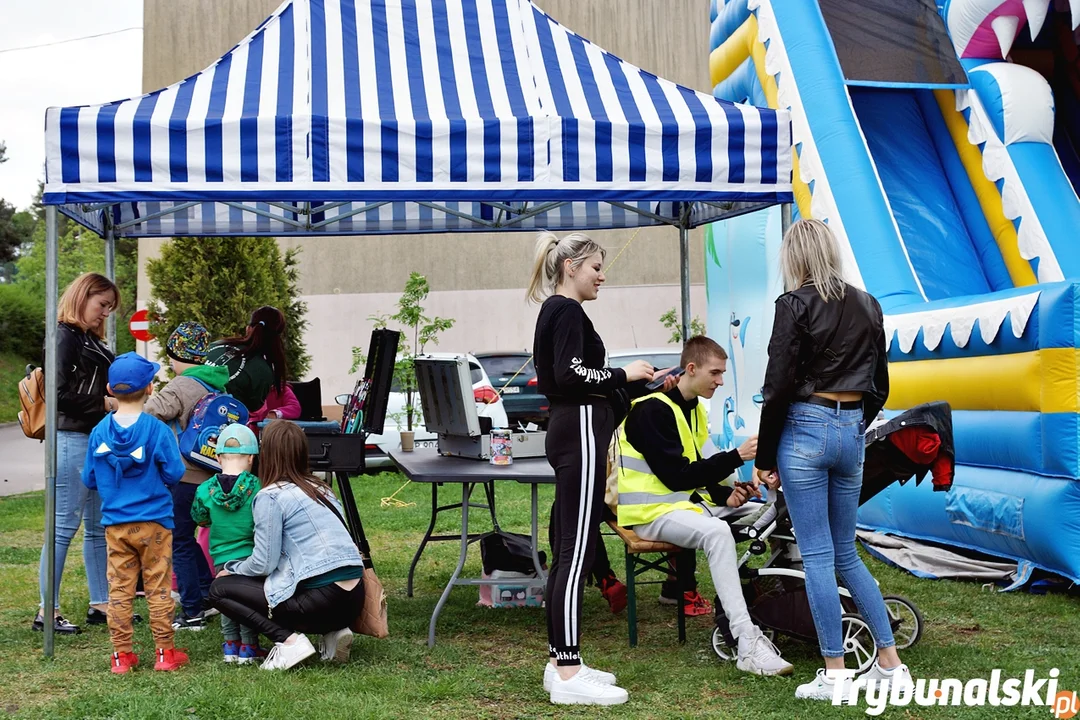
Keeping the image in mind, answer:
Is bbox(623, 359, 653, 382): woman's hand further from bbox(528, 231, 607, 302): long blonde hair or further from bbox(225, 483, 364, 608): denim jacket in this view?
bbox(225, 483, 364, 608): denim jacket

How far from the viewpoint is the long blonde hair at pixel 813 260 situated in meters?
3.91

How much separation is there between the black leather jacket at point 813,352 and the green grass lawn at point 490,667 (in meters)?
1.06

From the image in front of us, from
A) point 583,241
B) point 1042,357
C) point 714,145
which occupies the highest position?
point 714,145

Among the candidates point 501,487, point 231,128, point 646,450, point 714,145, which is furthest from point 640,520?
point 501,487

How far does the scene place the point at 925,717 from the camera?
3.78 metres

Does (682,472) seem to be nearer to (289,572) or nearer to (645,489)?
(645,489)

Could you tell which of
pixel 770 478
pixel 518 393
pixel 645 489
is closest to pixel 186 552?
pixel 645 489

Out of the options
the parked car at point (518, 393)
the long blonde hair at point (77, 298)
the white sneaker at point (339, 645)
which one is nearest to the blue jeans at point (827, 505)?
the white sneaker at point (339, 645)

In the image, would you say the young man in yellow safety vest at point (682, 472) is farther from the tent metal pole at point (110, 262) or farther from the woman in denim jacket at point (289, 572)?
the tent metal pole at point (110, 262)

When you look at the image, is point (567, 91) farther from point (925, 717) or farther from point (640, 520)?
point (925, 717)

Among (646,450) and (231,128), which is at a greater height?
(231,128)

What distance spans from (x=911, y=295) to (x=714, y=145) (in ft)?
7.90

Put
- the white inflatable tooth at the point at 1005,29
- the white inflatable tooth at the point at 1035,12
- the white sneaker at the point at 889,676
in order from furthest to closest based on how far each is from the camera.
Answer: the white inflatable tooth at the point at 1005,29
the white inflatable tooth at the point at 1035,12
the white sneaker at the point at 889,676
